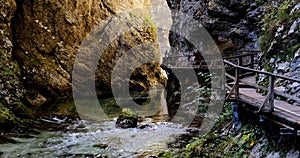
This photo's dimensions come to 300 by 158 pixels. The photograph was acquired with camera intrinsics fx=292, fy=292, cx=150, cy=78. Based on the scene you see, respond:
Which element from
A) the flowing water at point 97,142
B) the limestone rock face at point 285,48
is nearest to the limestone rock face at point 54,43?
the flowing water at point 97,142

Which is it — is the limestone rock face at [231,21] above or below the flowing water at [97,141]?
above

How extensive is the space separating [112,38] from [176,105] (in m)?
14.8

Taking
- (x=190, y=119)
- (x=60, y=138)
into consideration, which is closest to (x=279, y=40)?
(x=190, y=119)

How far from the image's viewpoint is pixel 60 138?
12594 mm

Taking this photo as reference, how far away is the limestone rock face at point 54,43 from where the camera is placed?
2322 cm

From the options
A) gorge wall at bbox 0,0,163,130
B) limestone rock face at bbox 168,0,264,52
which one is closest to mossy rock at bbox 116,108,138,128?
gorge wall at bbox 0,0,163,130

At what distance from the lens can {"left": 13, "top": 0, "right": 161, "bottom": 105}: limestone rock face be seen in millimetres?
23219

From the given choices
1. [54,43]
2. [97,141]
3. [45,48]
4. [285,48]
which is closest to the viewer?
[285,48]

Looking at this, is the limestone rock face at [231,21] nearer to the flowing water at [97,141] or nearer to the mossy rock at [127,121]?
the flowing water at [97,141]

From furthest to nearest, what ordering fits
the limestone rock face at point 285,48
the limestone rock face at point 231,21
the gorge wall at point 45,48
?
1. the gorge wall at point 45,48
2. the limestone rock face at point 231,21
3. the limestone rock face at point 285,48

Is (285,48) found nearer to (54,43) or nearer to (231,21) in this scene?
(231,21)

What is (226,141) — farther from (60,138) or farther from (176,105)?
(176,105)

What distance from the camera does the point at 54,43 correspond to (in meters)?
25.6

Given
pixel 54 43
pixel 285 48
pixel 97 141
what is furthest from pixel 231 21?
pixel 54 43
